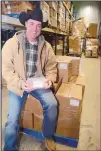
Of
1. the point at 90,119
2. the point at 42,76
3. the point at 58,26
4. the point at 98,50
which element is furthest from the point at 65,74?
the point at 98,50

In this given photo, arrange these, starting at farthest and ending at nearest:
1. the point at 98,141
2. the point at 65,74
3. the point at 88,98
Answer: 1. the point at 88,98
2. the point at 65,74
3. the point at 98,141

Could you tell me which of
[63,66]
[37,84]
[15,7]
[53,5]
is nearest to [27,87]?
[37,84]

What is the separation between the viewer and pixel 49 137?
1.30 metres

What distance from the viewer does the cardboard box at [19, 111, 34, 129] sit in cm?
139

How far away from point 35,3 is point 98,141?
122 cm

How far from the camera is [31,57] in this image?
1287mm

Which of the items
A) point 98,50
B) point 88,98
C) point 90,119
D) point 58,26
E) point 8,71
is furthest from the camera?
point 98,50

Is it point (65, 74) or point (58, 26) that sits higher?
point (58, 26)

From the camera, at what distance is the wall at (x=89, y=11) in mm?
1346

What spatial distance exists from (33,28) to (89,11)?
0.53 m

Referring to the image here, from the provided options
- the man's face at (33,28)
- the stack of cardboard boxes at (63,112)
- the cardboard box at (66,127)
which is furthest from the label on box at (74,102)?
the man's face at (33,28)

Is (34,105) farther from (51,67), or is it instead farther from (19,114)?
(51,67)

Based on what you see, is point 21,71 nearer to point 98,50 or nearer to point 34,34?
point 34,34

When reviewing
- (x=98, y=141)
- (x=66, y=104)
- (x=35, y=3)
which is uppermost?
(x=35, y=3)
